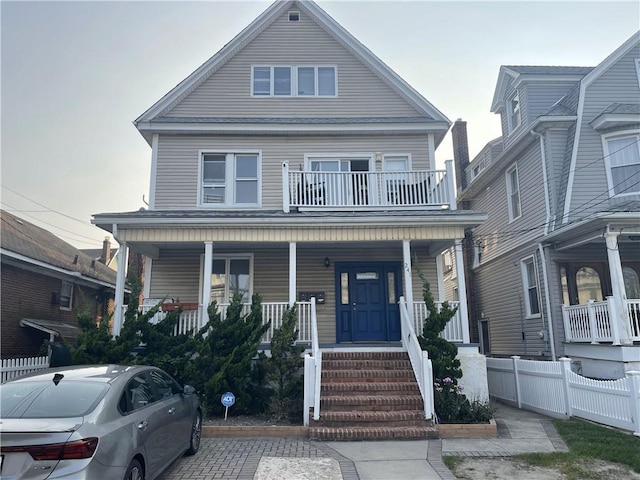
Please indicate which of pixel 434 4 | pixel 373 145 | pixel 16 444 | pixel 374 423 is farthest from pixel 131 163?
pixel 16 444

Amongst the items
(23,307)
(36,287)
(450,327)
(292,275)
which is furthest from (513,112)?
(23,307)

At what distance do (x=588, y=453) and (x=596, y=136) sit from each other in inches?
386

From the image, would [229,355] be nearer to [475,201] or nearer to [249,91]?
[249,91]

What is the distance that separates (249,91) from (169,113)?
250 cm

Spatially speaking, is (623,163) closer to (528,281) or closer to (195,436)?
(528,281)

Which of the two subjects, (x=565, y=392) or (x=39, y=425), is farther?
(x=565, y=392)

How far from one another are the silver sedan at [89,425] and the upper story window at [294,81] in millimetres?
10498

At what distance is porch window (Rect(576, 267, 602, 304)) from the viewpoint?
13.7 m

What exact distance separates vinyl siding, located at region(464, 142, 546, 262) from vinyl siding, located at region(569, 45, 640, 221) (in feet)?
3.85

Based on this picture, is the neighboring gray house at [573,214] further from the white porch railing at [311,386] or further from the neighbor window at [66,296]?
the neighbor window at [66,296]

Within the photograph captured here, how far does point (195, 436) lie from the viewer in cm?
689

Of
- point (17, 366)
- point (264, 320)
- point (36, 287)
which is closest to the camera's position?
point (17, 366)

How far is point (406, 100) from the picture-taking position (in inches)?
564

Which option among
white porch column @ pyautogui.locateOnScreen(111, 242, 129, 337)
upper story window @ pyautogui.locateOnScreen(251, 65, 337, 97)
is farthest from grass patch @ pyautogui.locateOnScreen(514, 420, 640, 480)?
upper story window @ pyautogui.locateOnScreen(251, 65, 337, 97)
